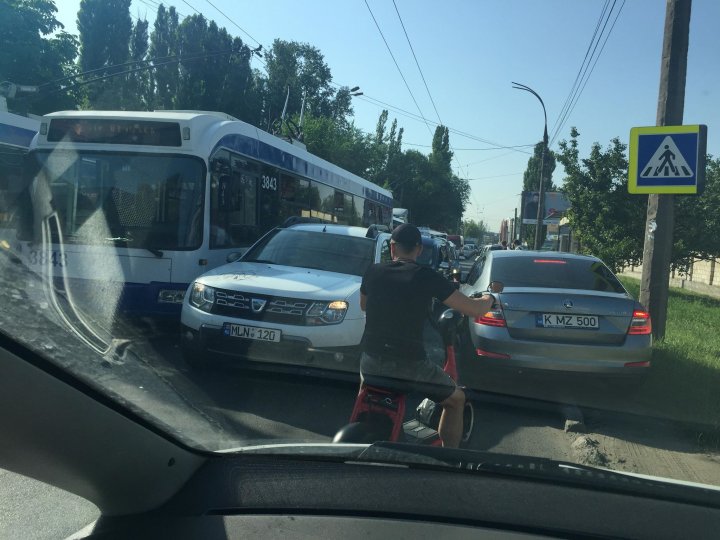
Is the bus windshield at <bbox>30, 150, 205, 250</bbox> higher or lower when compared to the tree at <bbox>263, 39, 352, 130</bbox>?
lower

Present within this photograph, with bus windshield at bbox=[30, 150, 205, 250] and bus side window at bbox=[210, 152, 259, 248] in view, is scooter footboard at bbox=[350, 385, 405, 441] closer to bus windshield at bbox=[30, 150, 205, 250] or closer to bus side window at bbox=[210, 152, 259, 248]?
bus windshield at bbox=[30, 150, 205, 250]

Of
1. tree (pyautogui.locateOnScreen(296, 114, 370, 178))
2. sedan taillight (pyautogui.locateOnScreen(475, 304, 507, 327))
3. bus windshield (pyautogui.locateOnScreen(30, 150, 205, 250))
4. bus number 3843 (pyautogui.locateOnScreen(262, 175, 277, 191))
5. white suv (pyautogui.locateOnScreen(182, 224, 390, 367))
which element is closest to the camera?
white suv (pyautogui.locateOnScreen(182, 224, 390, 367))

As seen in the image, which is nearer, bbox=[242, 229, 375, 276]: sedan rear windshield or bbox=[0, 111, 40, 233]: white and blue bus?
bbox=[242, 229, 375, 276]: sedan rear windshield

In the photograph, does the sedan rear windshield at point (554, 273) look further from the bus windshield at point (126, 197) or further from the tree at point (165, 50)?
the tree at point (165, 50)

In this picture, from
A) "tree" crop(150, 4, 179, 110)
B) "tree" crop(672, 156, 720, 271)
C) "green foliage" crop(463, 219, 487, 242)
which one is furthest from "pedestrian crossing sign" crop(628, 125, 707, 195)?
"green foliage" crop(463, 219, 487, 242)

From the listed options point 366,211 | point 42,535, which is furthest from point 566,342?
point 366,211

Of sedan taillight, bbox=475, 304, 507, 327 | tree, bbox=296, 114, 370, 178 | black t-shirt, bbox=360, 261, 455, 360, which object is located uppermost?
tree, bbox=296, 114, 370, 178

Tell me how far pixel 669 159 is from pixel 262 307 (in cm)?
515

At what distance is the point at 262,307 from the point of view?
580 centimetres

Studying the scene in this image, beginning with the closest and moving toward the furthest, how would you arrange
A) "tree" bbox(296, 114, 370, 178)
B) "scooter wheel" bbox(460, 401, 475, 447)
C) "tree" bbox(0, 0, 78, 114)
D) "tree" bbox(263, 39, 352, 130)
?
"scooter wheel" bbox(460, 401, 475, 447)
"tree" bbox(0, 0, 78, 114)
"tree" bbox(263, 39, 352, 130)
"tree" bbox(296, 114, 370, 178)

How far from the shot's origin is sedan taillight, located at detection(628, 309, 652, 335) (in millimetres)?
6051

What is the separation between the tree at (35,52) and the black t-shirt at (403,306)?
4153mm

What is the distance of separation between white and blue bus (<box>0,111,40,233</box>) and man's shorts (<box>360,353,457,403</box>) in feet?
13.8

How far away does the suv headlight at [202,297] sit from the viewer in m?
5.97
